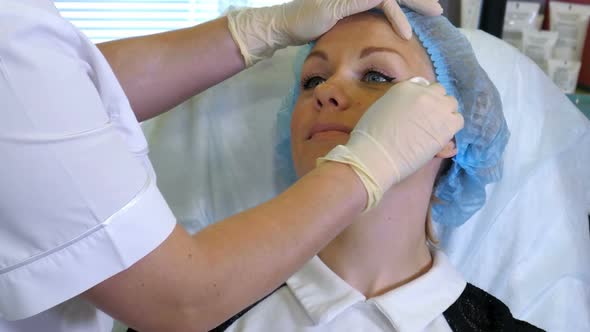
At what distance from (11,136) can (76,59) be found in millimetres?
142

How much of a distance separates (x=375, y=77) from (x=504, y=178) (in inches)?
19.3

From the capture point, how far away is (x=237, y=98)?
1.65 m

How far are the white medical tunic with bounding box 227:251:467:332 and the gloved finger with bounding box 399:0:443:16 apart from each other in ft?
1.77

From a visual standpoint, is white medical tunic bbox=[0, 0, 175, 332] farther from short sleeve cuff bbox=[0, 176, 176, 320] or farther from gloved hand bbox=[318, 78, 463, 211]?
gloved hand bbox=[318, 78, 463, 211]

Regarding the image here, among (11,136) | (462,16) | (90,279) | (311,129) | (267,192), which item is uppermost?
(11,136)

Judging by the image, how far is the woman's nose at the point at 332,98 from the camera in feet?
3.88

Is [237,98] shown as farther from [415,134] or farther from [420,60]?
[415,134]

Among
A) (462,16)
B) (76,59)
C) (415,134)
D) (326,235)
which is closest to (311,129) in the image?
(415,134)

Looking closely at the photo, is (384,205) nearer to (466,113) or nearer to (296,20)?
(466,113)

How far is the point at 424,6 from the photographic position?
1279 mm

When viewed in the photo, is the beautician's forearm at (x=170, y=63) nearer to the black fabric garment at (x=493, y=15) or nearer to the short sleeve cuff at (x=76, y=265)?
the short sleeve cuff at (x=76, y=265)

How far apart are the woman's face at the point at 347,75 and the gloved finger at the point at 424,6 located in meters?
→ 0.06

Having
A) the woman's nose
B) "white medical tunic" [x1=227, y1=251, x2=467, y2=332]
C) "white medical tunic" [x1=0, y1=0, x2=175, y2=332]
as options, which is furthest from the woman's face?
"white medical tunic" [x1=0, y1=0, x2=175, y2=332]

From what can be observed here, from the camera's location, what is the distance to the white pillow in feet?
4.89
